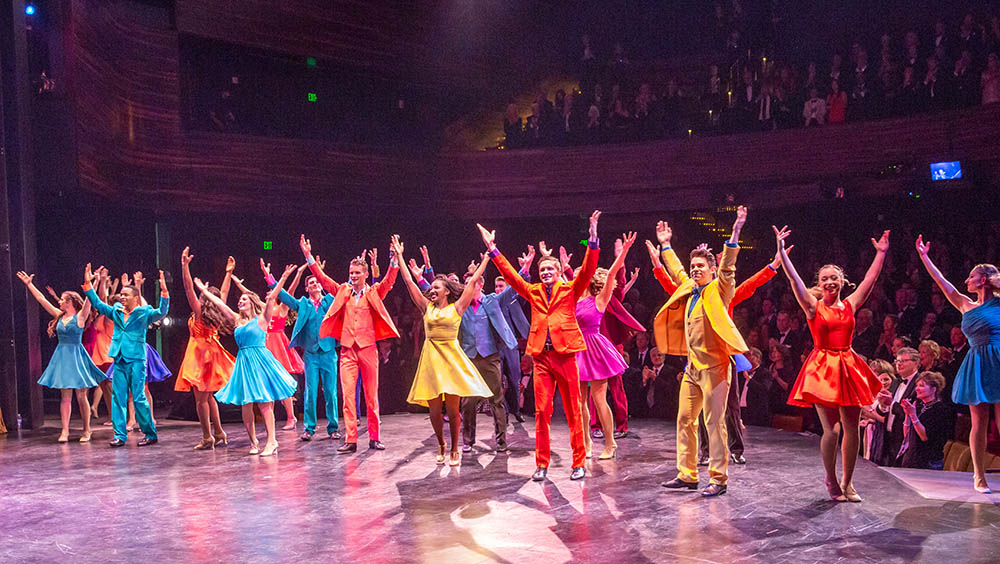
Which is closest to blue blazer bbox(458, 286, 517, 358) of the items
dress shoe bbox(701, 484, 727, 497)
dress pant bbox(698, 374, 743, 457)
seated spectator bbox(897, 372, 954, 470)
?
dress pant bbox(698, 374, 743, 457)

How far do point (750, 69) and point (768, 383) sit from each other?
6320mm

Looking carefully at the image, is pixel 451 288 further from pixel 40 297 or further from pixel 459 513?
pixel 40 297

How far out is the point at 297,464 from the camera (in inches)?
290

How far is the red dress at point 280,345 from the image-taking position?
9680mm

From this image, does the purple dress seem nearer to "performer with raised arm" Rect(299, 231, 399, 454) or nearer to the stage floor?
the stage floor

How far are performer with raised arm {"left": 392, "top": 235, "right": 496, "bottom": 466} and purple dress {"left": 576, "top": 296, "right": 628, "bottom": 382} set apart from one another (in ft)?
2.82

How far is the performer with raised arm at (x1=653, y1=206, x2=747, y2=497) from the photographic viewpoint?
5711 mm

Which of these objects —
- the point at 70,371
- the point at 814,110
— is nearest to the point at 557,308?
the point at 70,371

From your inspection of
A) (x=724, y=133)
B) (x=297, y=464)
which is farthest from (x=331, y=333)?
(x=724, y=133)

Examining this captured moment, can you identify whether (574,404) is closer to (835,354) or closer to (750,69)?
(835,354)

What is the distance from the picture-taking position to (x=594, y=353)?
23.7 feet

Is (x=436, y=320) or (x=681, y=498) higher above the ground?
(x=436, y=320)

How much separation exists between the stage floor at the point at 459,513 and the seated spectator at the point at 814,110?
6.24 meters

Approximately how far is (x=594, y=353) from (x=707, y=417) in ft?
5.28
